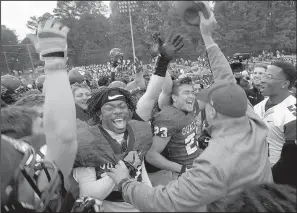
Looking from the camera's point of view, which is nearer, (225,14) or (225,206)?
(225,206)

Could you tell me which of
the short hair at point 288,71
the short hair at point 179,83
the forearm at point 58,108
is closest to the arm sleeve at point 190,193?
the forearm at point 58,108

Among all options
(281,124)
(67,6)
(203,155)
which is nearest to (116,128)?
(203,155)

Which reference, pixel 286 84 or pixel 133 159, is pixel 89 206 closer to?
pixel 133 159

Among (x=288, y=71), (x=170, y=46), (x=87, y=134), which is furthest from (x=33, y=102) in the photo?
(x=288, y=71)

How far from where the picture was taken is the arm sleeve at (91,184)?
1792 millimetres

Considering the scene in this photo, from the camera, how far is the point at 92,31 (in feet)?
126

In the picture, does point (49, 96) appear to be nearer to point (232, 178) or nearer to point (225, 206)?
point (225, 206)

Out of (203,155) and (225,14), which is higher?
(225,14)

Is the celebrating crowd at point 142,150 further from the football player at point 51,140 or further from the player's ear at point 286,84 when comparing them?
the player's ear at point 286,84

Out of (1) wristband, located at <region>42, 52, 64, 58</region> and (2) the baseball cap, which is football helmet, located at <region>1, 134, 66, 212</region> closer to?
(1) wristband, located at <region>42, 52, 64, 58</region>

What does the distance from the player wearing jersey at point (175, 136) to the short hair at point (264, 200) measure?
1.61 m

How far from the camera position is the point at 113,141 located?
206 cm

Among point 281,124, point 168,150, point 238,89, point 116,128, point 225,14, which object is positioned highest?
point 225,14

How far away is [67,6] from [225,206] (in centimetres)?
4201
